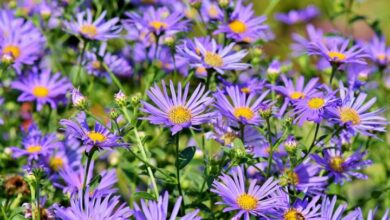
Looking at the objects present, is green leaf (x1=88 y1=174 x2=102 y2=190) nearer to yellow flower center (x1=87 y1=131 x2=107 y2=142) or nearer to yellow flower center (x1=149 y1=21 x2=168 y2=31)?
yellow flower center (x1=87 y1=131 x2=107 y2=142)

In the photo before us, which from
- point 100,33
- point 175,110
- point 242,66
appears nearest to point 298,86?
point 242,66

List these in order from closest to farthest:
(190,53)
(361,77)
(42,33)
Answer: (190,53) < (361,77) < (42,33)

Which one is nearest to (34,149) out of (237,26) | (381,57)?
(237,26)

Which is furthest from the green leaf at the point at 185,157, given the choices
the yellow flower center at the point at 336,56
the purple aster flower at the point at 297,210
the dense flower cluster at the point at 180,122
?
the yellow flower center at the point at 336,56

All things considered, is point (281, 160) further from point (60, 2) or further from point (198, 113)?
point (60, 2)

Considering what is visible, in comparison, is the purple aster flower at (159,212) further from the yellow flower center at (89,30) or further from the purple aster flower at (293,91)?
the yellow flower center at (89,30)

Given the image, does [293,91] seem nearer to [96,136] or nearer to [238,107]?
[238,107]
